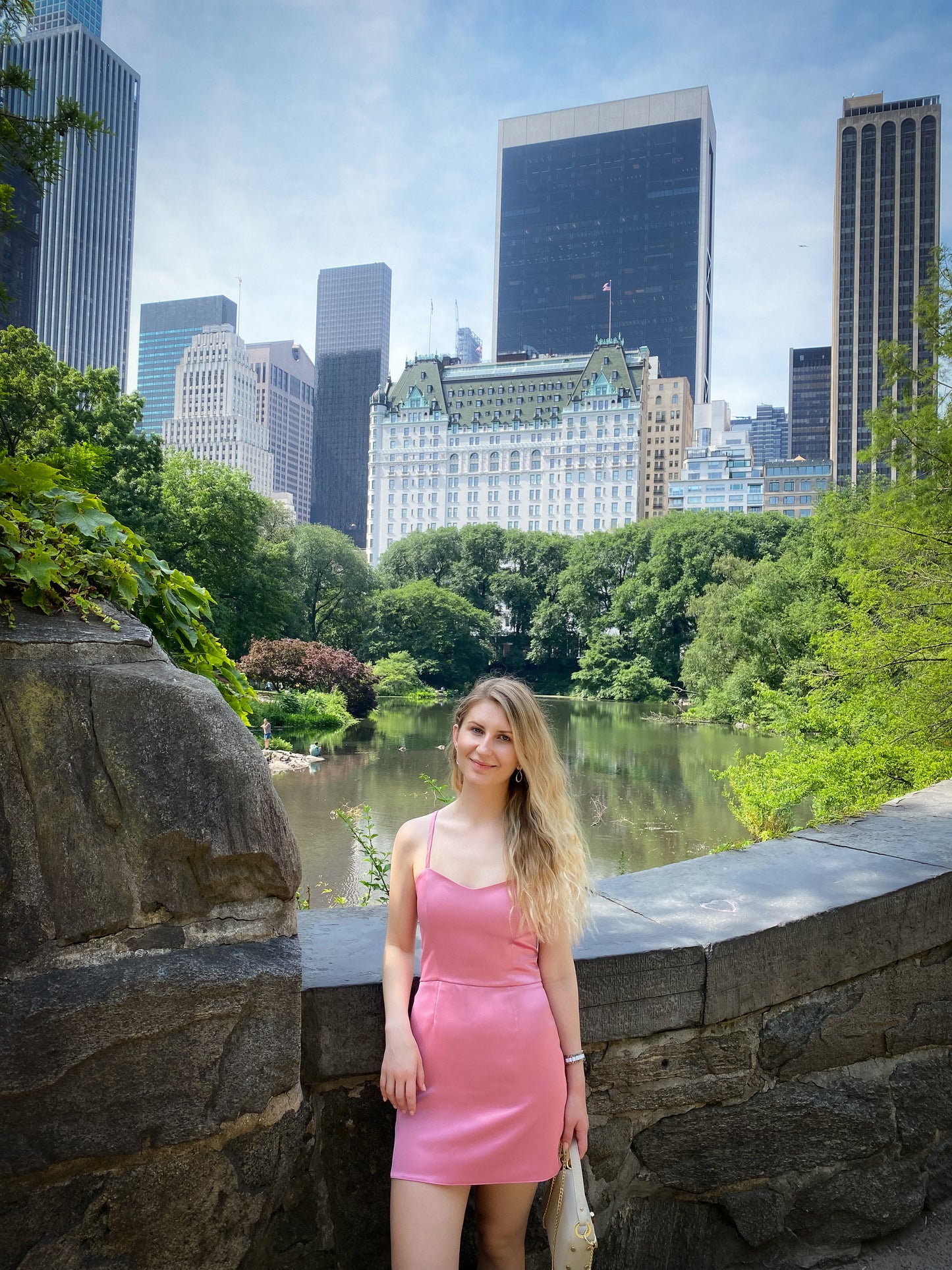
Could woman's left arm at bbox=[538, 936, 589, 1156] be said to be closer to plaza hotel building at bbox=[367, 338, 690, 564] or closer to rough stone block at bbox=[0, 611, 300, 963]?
rough stone block at bbox=[0, 611, 300, 963]

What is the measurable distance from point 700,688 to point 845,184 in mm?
92099

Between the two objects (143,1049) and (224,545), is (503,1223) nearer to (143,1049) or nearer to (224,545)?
(143,1049)

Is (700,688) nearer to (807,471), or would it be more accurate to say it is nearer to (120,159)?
(120,159)

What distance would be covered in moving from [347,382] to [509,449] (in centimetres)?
6290

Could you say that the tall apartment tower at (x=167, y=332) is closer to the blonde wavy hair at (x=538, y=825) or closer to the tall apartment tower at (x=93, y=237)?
the tall apartment tower at (x=93, y=237)

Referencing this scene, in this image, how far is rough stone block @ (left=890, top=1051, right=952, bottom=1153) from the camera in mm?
Answer: 2004

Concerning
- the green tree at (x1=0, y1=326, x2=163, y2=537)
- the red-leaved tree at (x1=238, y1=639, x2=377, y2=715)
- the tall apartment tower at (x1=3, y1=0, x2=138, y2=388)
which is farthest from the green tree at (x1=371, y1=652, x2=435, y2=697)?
the green tree at (x1=0, y1=326, x2=163, y2=537)

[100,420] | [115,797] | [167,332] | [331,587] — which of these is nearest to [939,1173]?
[115,797]

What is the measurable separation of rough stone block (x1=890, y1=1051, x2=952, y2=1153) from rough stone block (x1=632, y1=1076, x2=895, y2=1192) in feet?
0.14

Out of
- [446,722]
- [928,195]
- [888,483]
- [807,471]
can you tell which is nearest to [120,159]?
[446,722]

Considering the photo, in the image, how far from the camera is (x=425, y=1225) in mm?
1441

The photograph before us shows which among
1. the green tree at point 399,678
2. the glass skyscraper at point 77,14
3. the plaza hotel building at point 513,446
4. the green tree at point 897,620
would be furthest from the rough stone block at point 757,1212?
the plaza hotel building at point 513,446

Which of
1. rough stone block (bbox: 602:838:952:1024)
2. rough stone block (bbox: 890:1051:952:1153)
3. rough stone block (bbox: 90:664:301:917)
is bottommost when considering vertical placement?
rough stone block (bbox: 890:1051:952:1153)

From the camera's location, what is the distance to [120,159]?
42.9 m
